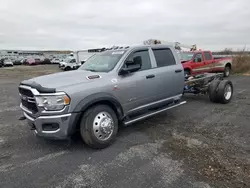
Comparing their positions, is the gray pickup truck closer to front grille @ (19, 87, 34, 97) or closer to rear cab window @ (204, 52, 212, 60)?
front grille @ (19, 87, 34, 97)

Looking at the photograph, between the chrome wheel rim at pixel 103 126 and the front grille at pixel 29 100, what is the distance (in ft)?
3.61

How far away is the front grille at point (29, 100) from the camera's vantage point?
11.5 feet

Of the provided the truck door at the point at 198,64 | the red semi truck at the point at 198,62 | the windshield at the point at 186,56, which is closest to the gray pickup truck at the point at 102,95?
the red semi truck at the point at 198,62

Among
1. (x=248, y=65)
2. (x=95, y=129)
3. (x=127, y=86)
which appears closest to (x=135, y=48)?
(x=127, y=86)

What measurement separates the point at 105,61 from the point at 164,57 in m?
1.61

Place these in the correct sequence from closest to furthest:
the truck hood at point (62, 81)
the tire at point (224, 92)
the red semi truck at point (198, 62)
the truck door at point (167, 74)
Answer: the truck hood at point (62, 81)
the truck door at point (167, 74)
the tire at point (224, 92)
the red semi truck at point (198, 62)

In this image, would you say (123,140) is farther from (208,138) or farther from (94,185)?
(208,138)

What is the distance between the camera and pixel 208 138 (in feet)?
13.5

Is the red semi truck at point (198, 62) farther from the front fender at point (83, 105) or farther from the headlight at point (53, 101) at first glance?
the headlight at point (53, 101)

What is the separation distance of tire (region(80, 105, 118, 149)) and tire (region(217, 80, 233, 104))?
4511mm

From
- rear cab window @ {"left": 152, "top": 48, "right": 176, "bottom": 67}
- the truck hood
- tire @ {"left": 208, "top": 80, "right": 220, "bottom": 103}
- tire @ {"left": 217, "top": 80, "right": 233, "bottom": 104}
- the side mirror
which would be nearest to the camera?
the truck hood

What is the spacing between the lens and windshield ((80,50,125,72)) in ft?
14.0

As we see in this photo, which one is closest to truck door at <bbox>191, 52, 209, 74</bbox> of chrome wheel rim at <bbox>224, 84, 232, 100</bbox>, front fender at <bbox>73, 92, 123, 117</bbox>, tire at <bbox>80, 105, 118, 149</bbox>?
chrome wheel rim at <bbox>224, 84, 232, 100</bbox>

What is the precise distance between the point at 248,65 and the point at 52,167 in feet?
64.7
